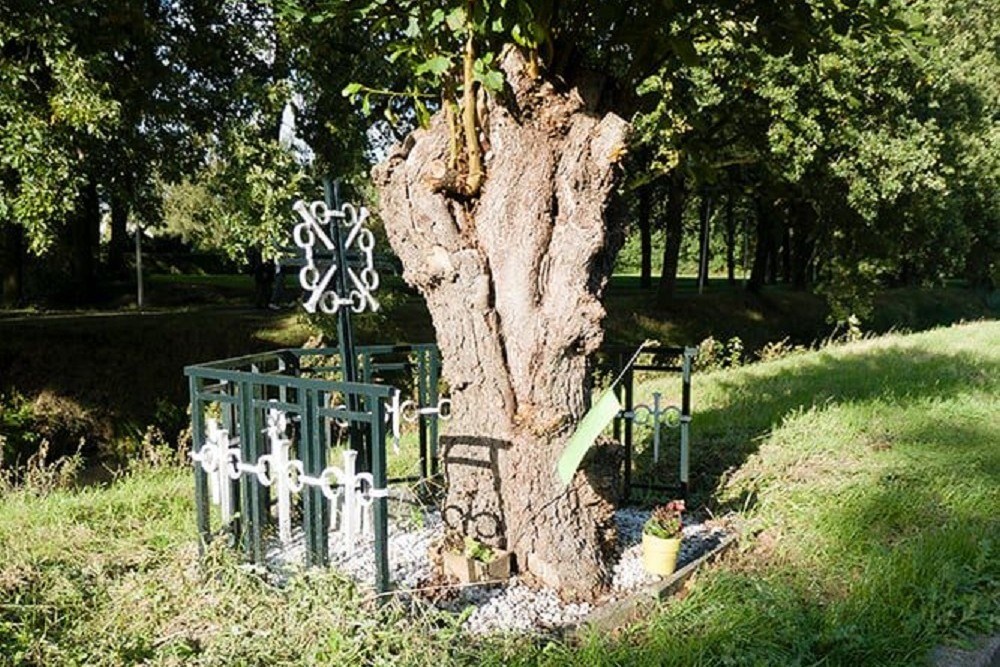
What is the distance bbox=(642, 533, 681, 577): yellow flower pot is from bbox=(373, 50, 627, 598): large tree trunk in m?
0.23

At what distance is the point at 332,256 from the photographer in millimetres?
4359

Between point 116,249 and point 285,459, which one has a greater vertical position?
point 116,249

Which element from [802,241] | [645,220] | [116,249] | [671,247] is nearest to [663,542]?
[671,247]

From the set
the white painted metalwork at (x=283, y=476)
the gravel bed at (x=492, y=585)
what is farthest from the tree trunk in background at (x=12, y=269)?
the gravel bed at (x=492, y=585)

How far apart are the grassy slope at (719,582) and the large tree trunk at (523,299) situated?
0.75 metres

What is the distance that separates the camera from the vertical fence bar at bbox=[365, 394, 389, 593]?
3084 mm

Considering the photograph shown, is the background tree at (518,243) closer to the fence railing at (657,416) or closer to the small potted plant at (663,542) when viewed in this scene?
the small potted plant at (663,542)

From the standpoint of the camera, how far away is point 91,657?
9.54 feet

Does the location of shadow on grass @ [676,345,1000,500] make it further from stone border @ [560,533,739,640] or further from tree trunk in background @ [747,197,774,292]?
tree trunk in background @ [747,197,774,292]

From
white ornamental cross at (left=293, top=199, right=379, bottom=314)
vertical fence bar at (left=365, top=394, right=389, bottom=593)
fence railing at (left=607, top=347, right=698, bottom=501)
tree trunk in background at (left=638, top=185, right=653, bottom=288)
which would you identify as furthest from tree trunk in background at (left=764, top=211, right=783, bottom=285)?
vertical fence bar at (left=365, top=394, right=389, bottom=593)

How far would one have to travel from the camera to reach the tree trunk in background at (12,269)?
15414mm

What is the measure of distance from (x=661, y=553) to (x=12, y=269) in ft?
52.6

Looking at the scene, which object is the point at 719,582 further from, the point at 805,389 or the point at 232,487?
the point at 805,389

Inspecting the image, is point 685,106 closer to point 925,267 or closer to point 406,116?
point 406,116
